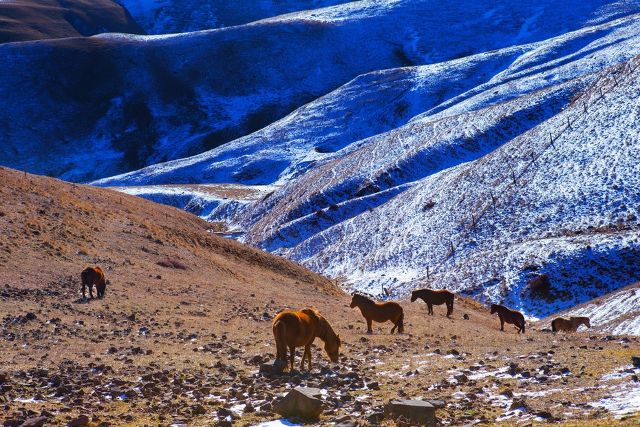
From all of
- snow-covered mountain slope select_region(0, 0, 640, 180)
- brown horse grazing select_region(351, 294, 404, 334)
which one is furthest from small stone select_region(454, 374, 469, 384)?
snow-covered mountain slope select_region(0, 0, 640, 180)

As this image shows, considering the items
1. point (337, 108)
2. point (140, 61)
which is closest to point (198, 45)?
point (140, 61)

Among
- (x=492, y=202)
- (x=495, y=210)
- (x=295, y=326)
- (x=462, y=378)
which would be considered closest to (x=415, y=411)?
(x=462, y=378)

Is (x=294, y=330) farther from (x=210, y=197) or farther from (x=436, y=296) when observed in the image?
(x=210, y=197)

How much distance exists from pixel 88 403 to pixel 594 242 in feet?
118

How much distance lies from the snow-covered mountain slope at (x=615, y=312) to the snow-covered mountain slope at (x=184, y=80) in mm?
133705

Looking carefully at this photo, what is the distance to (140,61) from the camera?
19212cm

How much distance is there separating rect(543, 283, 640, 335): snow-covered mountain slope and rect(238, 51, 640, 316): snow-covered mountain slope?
10.2 ft

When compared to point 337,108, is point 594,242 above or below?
Result: below

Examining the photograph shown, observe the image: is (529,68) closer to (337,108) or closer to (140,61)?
(337,108)

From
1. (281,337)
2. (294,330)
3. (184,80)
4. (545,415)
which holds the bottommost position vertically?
(545,415)

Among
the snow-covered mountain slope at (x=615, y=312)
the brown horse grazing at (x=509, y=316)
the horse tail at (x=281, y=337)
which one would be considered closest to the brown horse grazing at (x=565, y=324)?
the snow-covered mountain slope at (x=615, y=312)

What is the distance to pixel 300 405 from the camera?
1091 cm

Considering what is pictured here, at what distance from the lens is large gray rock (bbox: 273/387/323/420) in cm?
1088

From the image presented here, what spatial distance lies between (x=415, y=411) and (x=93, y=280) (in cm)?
1723
